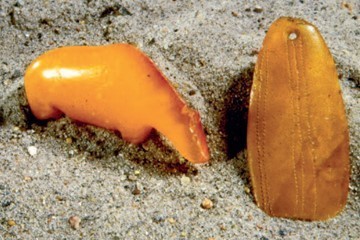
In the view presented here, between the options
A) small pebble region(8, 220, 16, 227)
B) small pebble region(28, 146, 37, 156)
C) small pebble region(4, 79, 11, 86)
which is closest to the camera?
small pebble region(8, 220, 16, 227)

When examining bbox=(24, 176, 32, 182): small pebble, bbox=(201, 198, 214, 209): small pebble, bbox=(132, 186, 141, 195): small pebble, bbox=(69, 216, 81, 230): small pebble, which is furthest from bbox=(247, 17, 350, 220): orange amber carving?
bbox=(24, 176, 32, 182): small pebble

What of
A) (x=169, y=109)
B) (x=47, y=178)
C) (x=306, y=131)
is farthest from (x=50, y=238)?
(x=306, y=131)

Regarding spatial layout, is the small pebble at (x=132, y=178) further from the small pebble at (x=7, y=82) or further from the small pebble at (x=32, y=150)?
the small pebble at (x=7, y=82)

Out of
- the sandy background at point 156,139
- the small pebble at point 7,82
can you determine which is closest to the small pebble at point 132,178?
the sandy background at point 156,139

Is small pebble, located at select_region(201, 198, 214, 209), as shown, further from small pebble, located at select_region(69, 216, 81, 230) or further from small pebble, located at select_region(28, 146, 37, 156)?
small pebble, located at select_region(28, 146, 37, 156)

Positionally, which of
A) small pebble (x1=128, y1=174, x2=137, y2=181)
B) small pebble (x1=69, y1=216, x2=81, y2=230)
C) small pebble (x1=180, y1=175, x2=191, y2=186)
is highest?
small pebble (x1=128, y1=174, x2=137, y2=181)

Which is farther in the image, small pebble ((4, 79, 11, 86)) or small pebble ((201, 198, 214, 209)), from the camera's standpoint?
small pebble ((4, 79, 11, 86))

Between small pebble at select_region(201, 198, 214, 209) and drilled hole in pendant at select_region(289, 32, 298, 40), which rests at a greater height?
drilled hole in pendant at select_region(289, 32, 298, 40)
